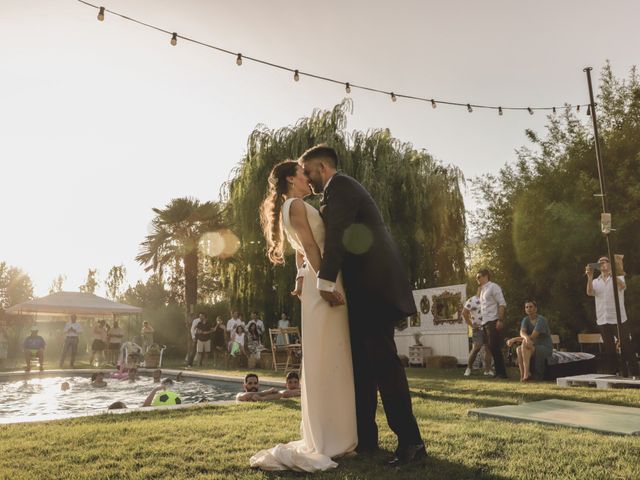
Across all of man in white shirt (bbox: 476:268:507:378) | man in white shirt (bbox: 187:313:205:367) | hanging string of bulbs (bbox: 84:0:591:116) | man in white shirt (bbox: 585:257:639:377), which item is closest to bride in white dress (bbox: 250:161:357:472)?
hanging string of bulbs (bbox: 84:0:591:116)

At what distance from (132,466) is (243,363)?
12.7 meters

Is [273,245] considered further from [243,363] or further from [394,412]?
[243,363]

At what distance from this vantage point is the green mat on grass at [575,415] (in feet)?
12.1

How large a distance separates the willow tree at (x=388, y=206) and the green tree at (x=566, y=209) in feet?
4.95

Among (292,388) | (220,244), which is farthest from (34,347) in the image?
(292,388)

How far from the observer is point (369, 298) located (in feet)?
9.98

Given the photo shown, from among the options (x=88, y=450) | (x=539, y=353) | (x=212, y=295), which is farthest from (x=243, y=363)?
(x=212, y=295)

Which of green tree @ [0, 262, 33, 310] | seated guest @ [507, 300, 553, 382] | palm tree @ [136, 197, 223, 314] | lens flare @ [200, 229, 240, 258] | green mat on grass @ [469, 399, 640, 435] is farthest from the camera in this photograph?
green tree @ [0, 262, 33, 310]

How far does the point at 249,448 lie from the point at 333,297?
121 cm

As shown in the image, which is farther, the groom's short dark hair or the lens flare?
the lens flare

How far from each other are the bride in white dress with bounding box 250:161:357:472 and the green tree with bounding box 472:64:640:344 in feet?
38.2

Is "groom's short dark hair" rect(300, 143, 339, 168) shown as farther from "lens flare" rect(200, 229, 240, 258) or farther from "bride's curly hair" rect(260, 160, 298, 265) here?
"lens flare" rect(200, 229, 240, 258)

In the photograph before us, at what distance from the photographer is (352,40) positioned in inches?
326

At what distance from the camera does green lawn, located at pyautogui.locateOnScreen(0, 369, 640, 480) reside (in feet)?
8.76
